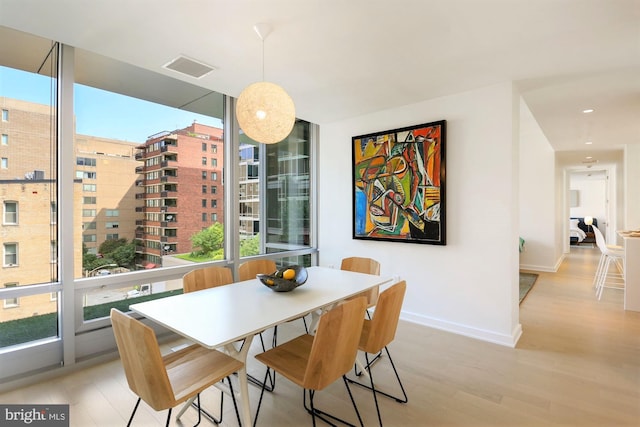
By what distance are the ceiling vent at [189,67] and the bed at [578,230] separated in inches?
473

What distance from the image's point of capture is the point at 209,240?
140 inches

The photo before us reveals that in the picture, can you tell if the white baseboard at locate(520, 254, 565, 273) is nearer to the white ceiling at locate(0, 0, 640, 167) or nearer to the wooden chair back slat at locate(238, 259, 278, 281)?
the white ceiling at locate(0, 0, 640, 167)

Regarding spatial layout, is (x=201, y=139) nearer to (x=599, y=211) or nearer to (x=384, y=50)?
(x=384, y=50)

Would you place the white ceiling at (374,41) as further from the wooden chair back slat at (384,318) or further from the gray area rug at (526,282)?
the gray area rug at (526,282)

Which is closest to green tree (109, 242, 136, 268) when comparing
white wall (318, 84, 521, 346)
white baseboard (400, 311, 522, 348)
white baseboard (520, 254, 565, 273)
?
white wall (318, 84, 521, 346)

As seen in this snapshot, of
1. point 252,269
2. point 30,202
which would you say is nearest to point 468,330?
point 252,269

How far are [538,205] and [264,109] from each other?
7037 millimetres

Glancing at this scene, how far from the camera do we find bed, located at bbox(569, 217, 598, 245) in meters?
10.2

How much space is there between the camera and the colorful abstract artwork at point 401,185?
3451mm

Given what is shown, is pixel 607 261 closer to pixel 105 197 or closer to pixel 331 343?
pixel 331 343

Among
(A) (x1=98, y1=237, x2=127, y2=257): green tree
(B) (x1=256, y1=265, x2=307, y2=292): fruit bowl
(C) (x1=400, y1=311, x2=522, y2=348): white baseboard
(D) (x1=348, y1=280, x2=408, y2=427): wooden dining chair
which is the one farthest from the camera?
(C) (x1=400, y1=311, x2=522, y2=348): white baseboard

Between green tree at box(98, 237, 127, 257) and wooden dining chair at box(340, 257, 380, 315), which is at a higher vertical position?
green tree at box(98, 237, 127, 257)

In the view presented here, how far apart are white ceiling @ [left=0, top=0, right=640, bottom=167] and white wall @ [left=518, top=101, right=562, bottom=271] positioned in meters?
3.54

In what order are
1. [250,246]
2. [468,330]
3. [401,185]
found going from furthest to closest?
[250,246], [401,185], [468,330]
